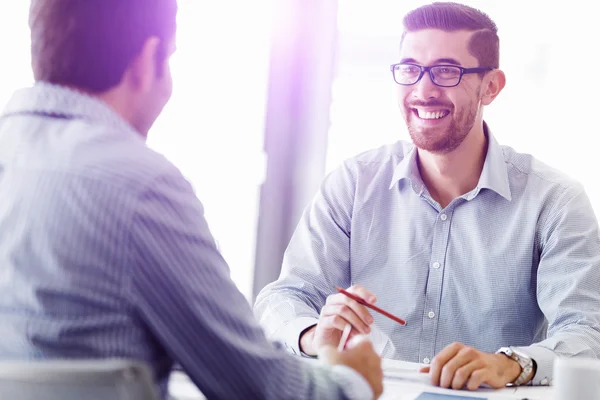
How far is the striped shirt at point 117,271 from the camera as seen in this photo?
1002 mm

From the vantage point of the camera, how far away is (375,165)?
262 cm

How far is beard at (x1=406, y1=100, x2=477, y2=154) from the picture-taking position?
2.49 meters

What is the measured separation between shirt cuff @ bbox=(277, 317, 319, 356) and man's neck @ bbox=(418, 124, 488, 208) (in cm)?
72

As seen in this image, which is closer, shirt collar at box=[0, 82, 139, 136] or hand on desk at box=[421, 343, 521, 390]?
shirt collar at box=[0, 82, 139, 136]

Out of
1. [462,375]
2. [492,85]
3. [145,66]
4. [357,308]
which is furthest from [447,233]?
[145,66]

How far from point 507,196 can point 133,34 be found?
155 centimetres

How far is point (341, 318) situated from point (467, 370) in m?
0.33

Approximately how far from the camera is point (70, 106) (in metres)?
A: 1.14

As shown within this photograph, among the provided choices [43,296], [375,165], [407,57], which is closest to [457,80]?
[407,57]

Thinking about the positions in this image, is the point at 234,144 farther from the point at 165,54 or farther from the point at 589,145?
the point at 165,54

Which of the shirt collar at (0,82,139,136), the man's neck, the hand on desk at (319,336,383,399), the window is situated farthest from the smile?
the shirt collar at (0,82,139,136)

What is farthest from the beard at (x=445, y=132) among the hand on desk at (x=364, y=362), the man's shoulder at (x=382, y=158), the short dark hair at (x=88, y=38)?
the short dark hair at (x=88, y=38)

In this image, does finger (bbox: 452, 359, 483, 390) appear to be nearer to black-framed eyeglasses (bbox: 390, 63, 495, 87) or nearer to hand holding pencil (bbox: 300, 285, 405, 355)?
hand holding pencil (bbox: 300, 285, 405, 355)

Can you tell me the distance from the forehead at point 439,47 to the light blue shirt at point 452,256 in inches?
11.6
